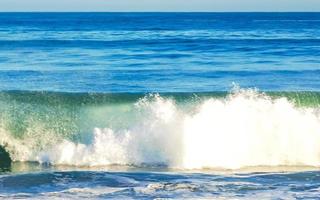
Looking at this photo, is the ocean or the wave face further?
the wave face

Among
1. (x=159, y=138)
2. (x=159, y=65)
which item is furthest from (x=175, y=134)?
(x=159, y=65)

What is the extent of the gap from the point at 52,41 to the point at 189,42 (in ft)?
26.8

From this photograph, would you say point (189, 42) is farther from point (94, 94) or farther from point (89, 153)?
point (89, 153)

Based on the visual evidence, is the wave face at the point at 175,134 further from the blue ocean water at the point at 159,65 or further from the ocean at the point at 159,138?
the blue ocean water at the point at 159,65

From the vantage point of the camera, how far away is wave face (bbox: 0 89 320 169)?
543 inches

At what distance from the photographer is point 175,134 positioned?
47.0 feet

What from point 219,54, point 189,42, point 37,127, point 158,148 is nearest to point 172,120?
point 158,148

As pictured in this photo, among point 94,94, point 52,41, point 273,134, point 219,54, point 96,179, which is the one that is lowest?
point 96,179

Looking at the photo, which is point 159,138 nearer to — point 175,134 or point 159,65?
point 175,134

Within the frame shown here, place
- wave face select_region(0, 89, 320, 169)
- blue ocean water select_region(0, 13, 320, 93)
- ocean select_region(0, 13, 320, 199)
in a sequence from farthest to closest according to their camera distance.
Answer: blue ocean water select_region(0, 13, 320, 93) → wave face select_region(0, 89, 320, 169) → ocean select_region(0, 13, 320, 199)

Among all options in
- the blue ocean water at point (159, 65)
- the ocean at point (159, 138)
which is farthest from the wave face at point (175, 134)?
the blue ocean water at point (159, 65)

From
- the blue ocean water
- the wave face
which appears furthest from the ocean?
the blue ocean water

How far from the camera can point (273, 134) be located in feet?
47.8

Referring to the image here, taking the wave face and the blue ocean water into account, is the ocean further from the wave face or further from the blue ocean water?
the blue ocean water
